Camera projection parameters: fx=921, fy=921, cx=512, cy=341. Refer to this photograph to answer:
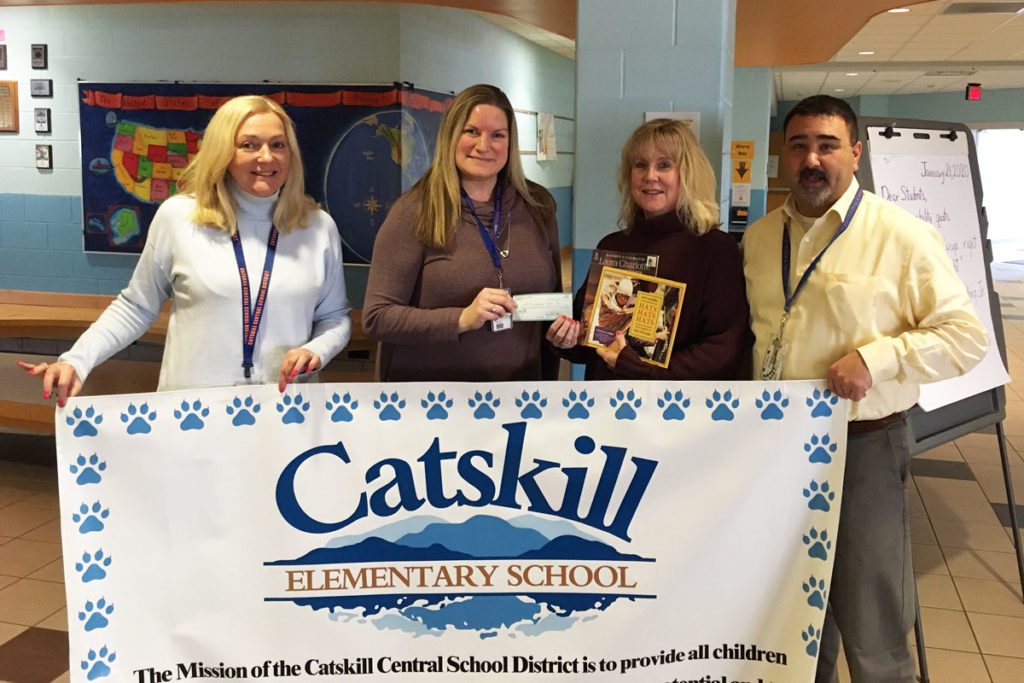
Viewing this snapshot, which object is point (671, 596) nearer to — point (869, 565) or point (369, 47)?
point (869, 565)

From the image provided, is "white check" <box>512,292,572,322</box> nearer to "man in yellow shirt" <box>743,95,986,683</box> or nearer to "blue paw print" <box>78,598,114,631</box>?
"man in yellow shirt" <box>743,95,986,683</box>

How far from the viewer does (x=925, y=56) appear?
11.7 m

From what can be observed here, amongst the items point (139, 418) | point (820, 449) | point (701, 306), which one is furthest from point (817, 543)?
point (139, 418)

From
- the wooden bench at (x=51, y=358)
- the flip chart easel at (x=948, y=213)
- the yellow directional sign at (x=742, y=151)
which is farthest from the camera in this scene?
the yellow directional sign at (x=742, y=151)

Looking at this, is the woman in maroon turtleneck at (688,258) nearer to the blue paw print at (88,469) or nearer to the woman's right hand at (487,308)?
the woman's right hand at (487,308)

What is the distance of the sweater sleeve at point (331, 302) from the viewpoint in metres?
2.30

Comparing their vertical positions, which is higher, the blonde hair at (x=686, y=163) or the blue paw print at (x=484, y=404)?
the blonde hair at (x=686, y=163)

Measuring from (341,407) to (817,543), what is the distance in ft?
3.64

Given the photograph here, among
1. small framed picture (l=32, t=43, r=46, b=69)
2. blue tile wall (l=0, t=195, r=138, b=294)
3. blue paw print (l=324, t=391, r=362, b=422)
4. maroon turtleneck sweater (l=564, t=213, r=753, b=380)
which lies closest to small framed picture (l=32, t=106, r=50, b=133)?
small framed picture (l=32, t=43, r=46, b=69)

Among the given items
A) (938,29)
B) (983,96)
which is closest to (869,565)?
(938,29)

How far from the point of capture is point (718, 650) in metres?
2.09

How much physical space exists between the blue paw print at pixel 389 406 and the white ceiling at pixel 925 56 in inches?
290

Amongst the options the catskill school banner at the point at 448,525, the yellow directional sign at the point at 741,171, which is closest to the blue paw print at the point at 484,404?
the catskill school banner at the point at 448,525

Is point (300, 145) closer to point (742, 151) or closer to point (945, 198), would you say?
point (945, 198)
